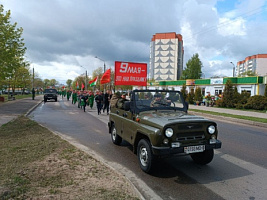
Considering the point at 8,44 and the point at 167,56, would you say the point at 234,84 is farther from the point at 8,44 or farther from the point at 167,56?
the point at 167,56

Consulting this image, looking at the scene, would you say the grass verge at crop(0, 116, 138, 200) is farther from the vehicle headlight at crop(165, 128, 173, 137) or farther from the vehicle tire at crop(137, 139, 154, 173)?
the vehicle headlight at crop(165, 128, 173, 137)

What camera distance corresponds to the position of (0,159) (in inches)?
196

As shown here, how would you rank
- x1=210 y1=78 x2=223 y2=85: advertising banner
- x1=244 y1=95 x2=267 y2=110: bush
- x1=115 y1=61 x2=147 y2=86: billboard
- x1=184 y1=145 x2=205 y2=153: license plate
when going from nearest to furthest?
x1=184 y1=145 x2=205 y2=153: license plate → x1=115 y1=61 x2=147 y2=86: billboard → x1=244 y1=95 x2=267 y2=110: bush → x1=210 y1=78 x2=223 y2=85: advertising banner

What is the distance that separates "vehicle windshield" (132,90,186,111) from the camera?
5461 millimetres

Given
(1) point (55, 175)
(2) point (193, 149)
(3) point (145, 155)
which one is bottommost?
(1) point (55, 175)

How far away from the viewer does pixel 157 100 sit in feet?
18.5

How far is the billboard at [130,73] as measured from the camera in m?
17.4

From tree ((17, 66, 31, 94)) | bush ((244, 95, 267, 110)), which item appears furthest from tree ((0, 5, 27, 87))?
bush ((244, 95, 267, 110))

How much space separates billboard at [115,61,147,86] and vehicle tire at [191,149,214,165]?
12623mm

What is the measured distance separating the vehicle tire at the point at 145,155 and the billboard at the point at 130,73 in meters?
12.8

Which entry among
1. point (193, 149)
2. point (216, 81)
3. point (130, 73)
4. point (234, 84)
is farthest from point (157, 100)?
point (216, 81)

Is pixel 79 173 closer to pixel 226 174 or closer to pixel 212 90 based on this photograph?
pixel 226 174

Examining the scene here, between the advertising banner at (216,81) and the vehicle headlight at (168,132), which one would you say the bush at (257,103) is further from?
the vehicle headlight at (168,132)

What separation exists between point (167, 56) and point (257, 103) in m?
107
